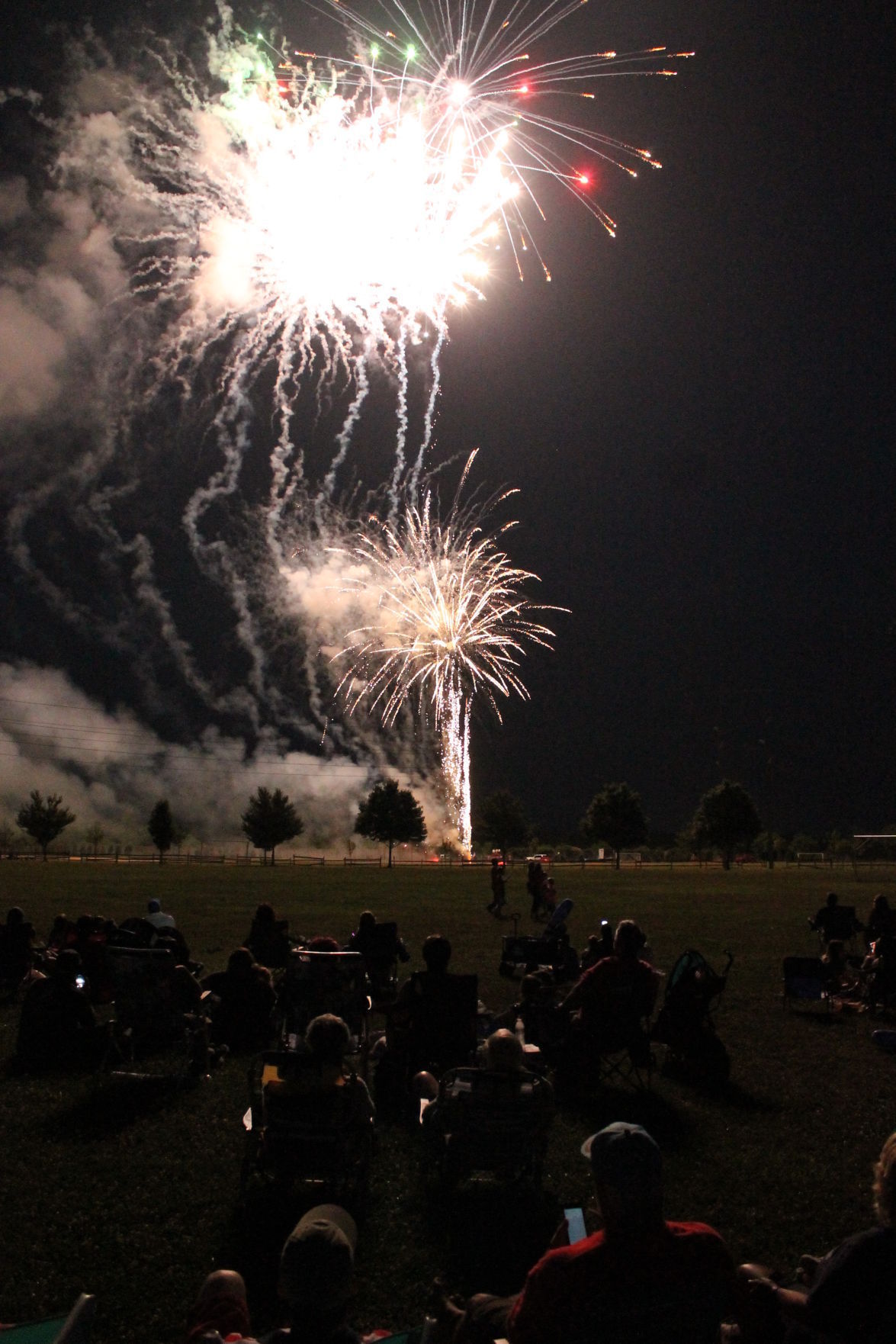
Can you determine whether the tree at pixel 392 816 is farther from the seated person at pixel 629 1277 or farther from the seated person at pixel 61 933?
the seated person at pixel 629 1277

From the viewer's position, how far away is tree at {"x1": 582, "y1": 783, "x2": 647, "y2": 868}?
102875mm

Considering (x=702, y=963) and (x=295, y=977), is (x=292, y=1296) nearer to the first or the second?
(x=295, y=977)

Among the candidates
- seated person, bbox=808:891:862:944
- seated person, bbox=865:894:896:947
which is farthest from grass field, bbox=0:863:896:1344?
seated person, bbox=808:891:862:944

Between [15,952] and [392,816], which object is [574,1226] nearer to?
[15,952]

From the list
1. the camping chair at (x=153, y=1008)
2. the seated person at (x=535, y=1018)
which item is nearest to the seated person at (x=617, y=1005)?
the seated person at (x=535, y=1018)

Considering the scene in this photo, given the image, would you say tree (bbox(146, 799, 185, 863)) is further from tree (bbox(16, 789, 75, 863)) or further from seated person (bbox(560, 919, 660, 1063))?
seated person (bbox(560, 919, 660, 1063))

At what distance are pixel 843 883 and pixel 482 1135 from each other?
164 feet

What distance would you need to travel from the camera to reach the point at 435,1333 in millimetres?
3688

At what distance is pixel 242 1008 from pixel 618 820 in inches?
3740

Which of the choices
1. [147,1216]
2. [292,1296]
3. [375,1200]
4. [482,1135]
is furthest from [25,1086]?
[292,1296]

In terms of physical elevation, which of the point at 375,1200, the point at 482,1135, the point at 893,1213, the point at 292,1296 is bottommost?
the point at 375,1200

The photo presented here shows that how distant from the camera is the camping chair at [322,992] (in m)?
10.1

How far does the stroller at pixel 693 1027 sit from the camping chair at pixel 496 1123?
401cm

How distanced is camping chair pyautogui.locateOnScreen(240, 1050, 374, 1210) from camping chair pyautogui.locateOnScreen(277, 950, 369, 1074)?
359cm
